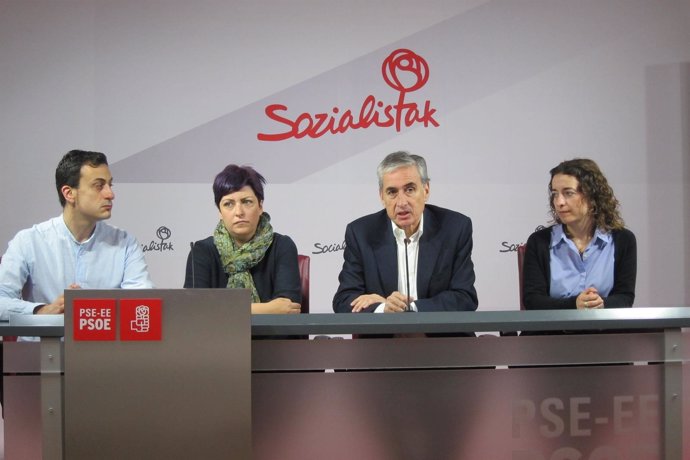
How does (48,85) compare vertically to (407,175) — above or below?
above

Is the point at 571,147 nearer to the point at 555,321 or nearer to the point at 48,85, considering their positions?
the point at 555,321

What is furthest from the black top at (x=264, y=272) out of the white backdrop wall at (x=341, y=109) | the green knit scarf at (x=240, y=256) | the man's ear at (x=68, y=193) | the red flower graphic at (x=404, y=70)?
the red flower graphic at (x=404, y=70)

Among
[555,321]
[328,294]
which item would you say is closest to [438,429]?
[555,321]

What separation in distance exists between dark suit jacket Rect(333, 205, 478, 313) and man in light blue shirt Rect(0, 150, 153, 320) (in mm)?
774

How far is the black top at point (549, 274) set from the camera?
2.66 meters

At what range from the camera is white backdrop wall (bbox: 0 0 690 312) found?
4.07 m

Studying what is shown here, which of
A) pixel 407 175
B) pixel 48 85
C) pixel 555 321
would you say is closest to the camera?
pixel 555 321

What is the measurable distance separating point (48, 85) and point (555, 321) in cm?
319

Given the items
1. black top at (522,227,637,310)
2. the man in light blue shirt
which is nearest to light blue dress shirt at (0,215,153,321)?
the man in light blue shirt

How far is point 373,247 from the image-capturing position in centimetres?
273

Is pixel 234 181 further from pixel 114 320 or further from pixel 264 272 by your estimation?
pixel 114 320

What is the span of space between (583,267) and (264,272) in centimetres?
117

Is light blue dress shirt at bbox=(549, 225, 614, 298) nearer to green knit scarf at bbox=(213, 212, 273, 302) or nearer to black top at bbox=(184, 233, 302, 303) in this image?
black top at bbox=(184, 233, 302, 303)

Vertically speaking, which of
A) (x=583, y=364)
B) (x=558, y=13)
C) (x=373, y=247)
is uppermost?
(x=558, y=13)
